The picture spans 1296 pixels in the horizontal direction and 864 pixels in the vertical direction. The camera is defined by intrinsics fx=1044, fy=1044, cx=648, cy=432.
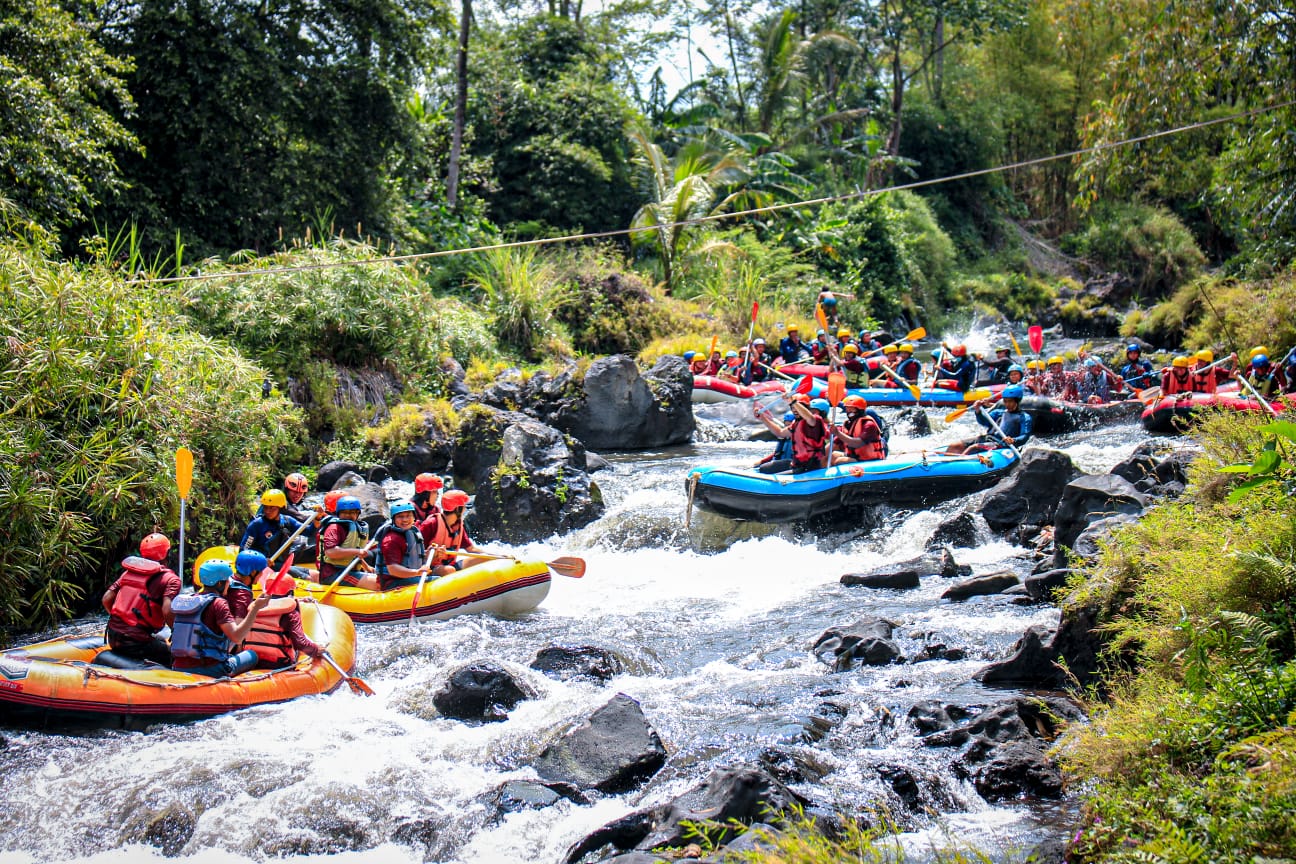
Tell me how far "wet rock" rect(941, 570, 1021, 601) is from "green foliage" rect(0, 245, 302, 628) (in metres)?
6.22

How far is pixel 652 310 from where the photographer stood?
63.5 ft

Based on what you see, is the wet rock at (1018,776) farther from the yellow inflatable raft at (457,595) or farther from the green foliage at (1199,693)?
the yellow inflatable raft at (457,595)

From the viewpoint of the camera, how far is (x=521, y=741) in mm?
5801

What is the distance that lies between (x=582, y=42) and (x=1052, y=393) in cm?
1596

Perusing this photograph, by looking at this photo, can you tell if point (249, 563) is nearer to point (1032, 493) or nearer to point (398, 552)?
point (398, 552)

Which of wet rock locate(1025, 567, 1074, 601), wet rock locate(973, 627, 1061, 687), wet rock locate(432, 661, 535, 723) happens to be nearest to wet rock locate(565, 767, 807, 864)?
wet rock locate(432, 661, 535, 723)

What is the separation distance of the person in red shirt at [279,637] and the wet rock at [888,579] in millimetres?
4419

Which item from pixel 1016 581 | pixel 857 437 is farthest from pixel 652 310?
pixel 1016 581

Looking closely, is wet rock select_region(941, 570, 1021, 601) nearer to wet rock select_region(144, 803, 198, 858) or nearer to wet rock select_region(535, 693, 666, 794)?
wet rock select_region(535, 693, 666, 794)

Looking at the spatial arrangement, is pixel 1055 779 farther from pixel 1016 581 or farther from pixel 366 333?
pixel 366 333

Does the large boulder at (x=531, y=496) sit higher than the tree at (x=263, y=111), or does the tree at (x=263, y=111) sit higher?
the tree at (x=263, y=111)

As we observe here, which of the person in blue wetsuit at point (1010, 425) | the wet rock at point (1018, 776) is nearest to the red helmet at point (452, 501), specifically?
the wet rock at point (1018, 776)

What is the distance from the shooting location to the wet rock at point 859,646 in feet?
22.2

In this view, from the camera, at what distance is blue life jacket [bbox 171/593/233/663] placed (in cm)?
609
